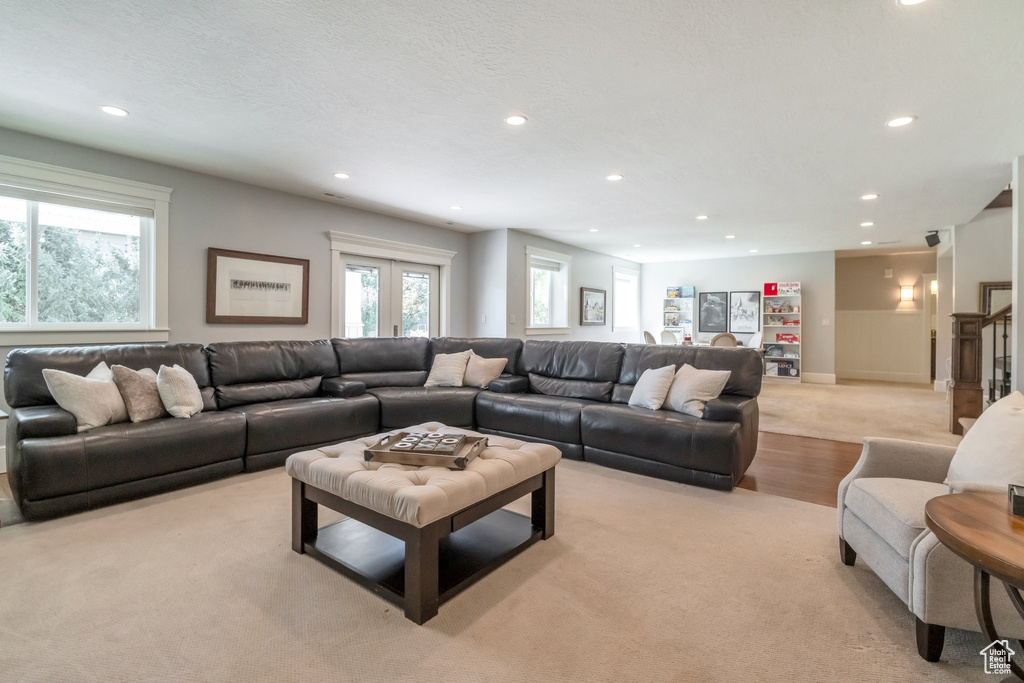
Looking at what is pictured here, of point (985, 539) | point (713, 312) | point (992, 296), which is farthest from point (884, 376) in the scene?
point (985, 539)

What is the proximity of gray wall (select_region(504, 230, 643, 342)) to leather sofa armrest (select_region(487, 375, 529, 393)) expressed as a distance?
190 cm

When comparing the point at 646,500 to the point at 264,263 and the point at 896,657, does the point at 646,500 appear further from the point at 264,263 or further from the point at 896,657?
the point at 264,263

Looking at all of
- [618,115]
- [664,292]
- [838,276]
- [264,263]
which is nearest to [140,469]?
[264,263]

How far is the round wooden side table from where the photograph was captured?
1086 mm

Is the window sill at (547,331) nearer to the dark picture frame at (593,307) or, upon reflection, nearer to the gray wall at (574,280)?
the gray wall at (574,280)

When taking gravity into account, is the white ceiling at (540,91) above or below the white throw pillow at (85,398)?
above

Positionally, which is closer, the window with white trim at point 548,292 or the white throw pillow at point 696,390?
the white throw pillow at point 696,390

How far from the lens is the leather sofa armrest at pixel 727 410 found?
3182 millimetres

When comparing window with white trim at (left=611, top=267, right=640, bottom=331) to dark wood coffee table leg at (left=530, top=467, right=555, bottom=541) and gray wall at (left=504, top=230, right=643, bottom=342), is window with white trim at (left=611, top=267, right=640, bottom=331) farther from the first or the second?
dark wood coffee table leg at (left=530, top=467, right=555, bottom=541)

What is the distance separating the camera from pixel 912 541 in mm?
1580

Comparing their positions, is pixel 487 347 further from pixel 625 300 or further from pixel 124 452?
pixel 625 300

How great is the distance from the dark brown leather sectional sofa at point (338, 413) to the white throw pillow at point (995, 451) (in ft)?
4.34

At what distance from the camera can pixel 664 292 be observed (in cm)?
1002

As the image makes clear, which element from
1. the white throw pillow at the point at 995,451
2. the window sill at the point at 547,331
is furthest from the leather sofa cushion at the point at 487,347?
the white throw pillow at the point at 995,451
